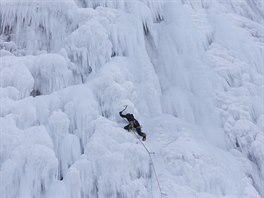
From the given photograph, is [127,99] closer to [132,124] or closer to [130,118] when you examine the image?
[130,118]

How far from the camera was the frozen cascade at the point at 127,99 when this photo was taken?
553 centimetres

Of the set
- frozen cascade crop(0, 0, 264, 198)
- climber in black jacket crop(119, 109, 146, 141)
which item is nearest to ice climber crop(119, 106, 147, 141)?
climber in black jacket crop(119, 109, 146, 141)

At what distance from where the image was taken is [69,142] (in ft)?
18.9

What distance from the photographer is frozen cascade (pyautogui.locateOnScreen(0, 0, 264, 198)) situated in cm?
553

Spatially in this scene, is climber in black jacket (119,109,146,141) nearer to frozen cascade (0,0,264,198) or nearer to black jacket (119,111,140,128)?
black jacket (119,111,140,128)

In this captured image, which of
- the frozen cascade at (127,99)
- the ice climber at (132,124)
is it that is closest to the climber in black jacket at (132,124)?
the ice climber at (132,124)

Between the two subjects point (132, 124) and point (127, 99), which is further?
point (127, 99)

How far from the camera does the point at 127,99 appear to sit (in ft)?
21.2

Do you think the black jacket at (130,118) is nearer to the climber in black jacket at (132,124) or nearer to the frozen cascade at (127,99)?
the climber in black jacket at (132,124)

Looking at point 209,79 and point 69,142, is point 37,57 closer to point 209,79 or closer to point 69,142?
point 69,142

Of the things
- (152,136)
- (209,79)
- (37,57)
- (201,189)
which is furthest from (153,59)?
(201,189)

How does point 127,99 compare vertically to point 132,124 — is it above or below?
above

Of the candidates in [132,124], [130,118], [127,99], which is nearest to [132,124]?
[132,124]

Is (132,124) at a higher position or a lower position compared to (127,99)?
lower
